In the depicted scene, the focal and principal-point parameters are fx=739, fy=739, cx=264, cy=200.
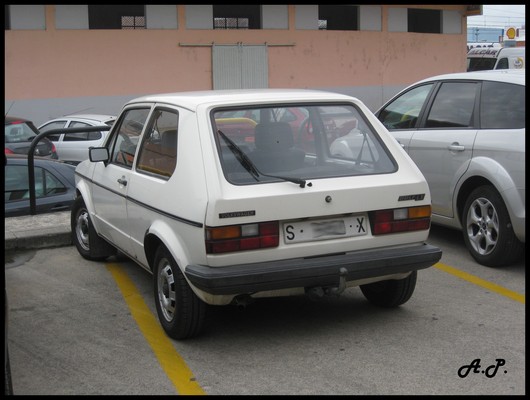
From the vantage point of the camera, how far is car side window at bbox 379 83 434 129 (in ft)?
25.5

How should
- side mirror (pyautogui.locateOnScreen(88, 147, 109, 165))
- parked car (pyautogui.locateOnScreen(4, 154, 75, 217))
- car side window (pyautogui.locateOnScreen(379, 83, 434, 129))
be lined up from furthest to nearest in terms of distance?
1. parked car (pyautogui.locateOnScreen(4, 154, 75, 217))
2. car side window (pyautogui.locateOnScreen(379, 83, 434, 129))
3. side mirror (pyautogui.locateOnScreen(88, 147, 109, 165))

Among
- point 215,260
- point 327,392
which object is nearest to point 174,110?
point 215,260

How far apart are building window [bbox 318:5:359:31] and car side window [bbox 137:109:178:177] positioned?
75.5 ft

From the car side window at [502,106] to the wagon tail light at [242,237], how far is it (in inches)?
115

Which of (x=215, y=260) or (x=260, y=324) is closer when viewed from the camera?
(x=215, y=260)

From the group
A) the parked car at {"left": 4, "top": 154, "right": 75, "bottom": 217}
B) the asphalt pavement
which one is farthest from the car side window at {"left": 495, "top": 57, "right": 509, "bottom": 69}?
the asphalt pavement

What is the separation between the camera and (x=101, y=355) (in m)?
4.75

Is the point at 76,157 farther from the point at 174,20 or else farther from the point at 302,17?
the point at 302,17

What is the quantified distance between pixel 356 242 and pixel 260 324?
101cm

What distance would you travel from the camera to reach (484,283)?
6.24m

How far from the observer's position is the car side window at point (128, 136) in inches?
230

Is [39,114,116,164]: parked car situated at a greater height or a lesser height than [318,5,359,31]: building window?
lesser

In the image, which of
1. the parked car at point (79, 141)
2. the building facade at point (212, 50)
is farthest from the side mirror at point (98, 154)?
the building facade at point (212, 50)

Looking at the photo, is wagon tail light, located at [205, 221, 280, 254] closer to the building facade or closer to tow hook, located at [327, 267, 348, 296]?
tow hook, located at [327, 267, 348, 296]
